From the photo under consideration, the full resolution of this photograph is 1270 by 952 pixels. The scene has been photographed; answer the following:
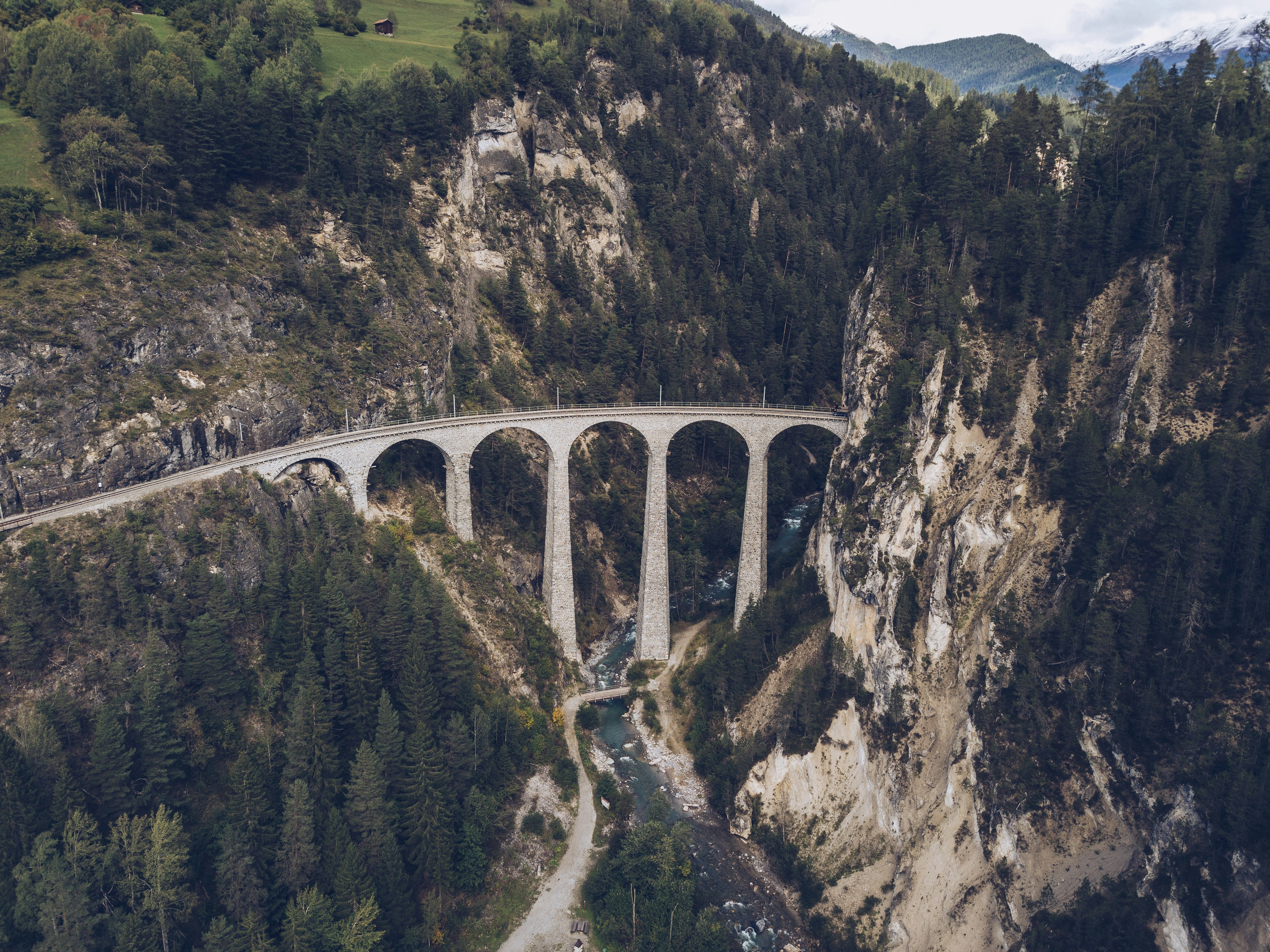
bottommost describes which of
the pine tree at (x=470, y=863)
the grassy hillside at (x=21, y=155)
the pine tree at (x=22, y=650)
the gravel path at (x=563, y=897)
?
the gravel path at (x=563, y=897)

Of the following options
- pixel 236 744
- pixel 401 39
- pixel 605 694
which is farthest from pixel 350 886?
pixel 401 39

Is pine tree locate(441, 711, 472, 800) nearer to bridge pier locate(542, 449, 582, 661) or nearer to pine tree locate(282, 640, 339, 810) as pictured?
pine tree locate(282, 640, 339, 810)

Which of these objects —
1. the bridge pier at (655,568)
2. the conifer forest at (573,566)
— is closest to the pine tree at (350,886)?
the conifer forest at (573,566)

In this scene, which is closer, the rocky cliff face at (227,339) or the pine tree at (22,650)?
the pine tree at (22,650)

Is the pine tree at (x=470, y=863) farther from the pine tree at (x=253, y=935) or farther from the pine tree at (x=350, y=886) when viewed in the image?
the pine tree at (x=253, y=935)

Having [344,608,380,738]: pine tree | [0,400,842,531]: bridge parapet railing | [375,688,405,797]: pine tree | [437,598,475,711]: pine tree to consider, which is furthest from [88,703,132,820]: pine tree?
[437,598,475,711]: pine tree

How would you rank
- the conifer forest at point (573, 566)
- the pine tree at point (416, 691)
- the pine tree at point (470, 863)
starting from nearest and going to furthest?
1. the conifer forest at point (573, 566)
2. the pine tree at point (470, 863)
3. the pine tree at point (416, 691)

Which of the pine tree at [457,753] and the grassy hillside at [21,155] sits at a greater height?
the grassy hillside at [21,155]
